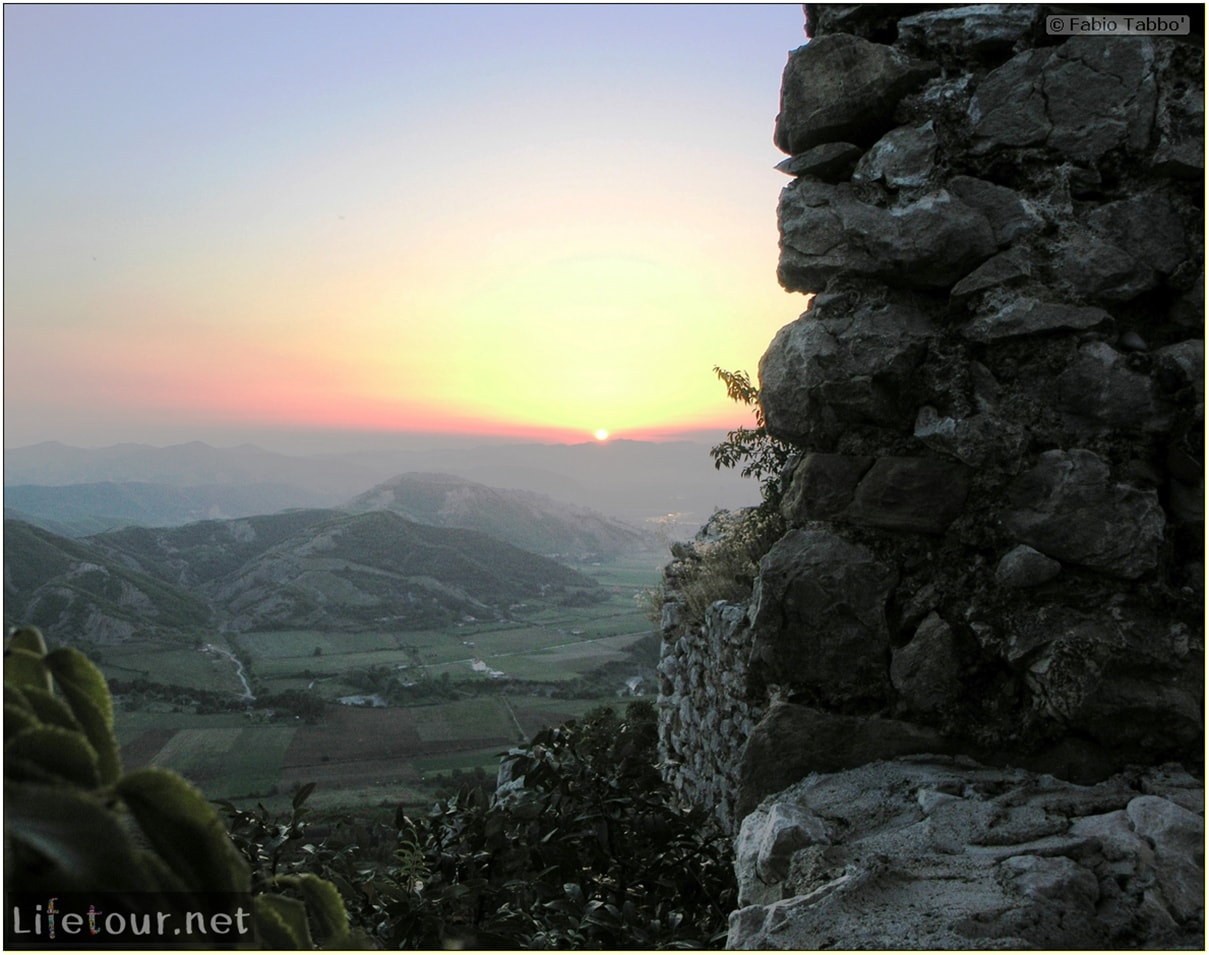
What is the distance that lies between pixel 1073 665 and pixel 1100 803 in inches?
20.7

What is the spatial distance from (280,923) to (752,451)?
190 inches

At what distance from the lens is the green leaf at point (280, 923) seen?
130 centimetres

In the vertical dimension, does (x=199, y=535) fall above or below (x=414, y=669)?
above

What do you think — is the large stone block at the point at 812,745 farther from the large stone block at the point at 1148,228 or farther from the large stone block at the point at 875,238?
the large stone block at the point at 1148,228

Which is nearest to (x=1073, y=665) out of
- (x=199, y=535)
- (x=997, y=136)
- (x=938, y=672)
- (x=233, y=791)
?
(x=938, y=672)

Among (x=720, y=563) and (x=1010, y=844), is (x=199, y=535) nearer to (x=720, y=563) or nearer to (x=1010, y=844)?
(x=720, y=563)

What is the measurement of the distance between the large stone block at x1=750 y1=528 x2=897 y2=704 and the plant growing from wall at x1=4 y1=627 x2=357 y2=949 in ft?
9.58

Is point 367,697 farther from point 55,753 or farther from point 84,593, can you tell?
point 55,753

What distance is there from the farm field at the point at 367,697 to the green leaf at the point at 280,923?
20.7ft

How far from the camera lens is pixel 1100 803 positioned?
124 inches

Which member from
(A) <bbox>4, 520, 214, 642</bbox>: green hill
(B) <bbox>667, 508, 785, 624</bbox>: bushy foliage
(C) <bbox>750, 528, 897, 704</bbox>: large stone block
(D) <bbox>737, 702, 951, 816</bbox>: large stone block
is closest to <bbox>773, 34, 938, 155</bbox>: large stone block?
(C) <bbox>750, 528, 897, 704</bbox>: large stone block

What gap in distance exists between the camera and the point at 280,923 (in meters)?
1.31

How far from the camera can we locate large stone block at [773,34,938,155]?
3.96 m

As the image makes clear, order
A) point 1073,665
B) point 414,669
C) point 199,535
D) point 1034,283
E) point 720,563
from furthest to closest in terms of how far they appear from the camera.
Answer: point 199,535
point 414,669
point 720,563
point 1034,283
point 1073,665
